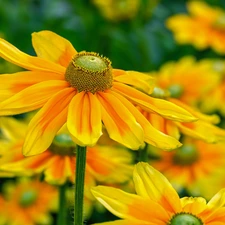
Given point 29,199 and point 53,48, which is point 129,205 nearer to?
point 53,48

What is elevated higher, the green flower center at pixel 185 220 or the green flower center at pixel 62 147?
the green flower center at pixel 62 147

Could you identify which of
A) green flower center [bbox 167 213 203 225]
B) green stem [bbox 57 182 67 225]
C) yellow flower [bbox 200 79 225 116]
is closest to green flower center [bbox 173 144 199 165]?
yellow flower [bbox 200 79 225 116]

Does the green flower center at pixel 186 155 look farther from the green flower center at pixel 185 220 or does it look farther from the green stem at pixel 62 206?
the green flower center at pixel 185 220

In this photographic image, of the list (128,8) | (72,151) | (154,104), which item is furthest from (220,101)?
(154,104)

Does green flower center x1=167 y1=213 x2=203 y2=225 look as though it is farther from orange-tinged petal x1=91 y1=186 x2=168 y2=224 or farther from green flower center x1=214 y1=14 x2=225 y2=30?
green flower center x1=214 y1=14 x2=225 y2=30

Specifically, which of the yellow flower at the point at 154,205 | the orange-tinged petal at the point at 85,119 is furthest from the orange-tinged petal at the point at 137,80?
the yellow flower at the point at 154,205

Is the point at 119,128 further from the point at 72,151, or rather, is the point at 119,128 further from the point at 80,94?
the point at 72,151
